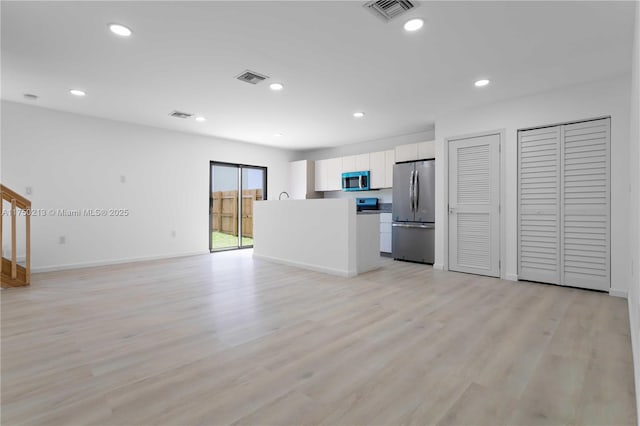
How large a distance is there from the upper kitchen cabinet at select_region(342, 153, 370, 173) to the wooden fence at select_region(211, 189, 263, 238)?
2.28 metres

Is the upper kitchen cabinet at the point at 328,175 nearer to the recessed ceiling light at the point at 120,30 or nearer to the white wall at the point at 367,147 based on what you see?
the white wall at the point at 367,147

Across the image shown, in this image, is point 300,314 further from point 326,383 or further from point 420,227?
point 420,227

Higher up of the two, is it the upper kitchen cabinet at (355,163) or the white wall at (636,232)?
the upper kitchen cabinet at (355,163)

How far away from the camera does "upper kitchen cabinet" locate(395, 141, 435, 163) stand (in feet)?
17.9

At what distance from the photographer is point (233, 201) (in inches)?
292

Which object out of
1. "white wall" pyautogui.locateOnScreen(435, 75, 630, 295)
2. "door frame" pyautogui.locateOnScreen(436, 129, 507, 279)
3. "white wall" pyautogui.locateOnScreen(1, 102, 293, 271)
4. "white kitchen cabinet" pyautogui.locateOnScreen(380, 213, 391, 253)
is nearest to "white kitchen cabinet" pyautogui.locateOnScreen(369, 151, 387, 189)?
"white kitchen cabinet" pyautogui.locateOnScreen(380, 213, 391, 253)

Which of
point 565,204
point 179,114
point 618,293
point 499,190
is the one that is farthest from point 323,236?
point 618,293

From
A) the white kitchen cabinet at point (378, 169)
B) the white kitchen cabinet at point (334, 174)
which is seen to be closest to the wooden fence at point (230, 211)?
the white kitchen cabinet at point (334, 174)

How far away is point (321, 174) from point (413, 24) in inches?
209

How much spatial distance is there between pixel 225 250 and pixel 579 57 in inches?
262

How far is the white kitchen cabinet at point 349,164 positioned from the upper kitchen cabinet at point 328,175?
0.13 meters

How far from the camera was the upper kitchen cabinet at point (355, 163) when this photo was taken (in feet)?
22.1

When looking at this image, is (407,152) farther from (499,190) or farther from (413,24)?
(413,24)

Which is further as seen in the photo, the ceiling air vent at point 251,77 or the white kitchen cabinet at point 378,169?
the white kitchen cabinet at point 378,169
